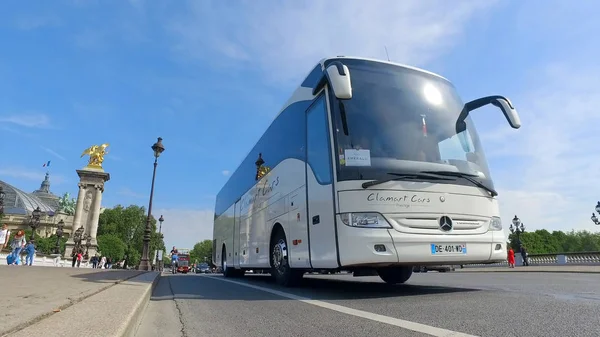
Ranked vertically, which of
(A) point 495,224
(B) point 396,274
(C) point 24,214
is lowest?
(B) point 396,274

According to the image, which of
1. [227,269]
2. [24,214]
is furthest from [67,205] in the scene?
[227,269]

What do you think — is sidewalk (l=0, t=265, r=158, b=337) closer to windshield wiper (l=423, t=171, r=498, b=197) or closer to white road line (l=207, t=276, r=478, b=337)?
white road line (l=207, t=276, r=478, b=337)

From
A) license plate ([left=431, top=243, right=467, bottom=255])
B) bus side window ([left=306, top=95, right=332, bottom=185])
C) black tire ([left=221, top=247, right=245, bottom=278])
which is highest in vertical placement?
bus side window ([left=306, top=95, right=332, bottom=185])

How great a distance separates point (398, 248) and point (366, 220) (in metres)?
0.52

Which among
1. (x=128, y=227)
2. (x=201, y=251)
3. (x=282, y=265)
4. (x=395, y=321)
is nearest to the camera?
(x=395, y=321)

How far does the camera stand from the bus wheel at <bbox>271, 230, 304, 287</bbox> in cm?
728

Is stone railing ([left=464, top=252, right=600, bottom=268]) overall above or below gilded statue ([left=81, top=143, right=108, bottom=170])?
below

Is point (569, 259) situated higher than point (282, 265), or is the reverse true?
point (569, 259)

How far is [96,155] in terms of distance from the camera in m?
66.1

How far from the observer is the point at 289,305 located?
4.98 meters

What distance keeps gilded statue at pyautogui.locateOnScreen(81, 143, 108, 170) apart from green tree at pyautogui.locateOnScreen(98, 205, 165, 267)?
996 inches

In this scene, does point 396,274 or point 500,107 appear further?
point 396,274

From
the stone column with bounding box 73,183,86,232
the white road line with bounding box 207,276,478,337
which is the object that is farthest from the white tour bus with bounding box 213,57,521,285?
A: the stone column with bounding box 73,183,86,232

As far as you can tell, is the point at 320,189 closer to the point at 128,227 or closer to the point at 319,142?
the point at 319,142
